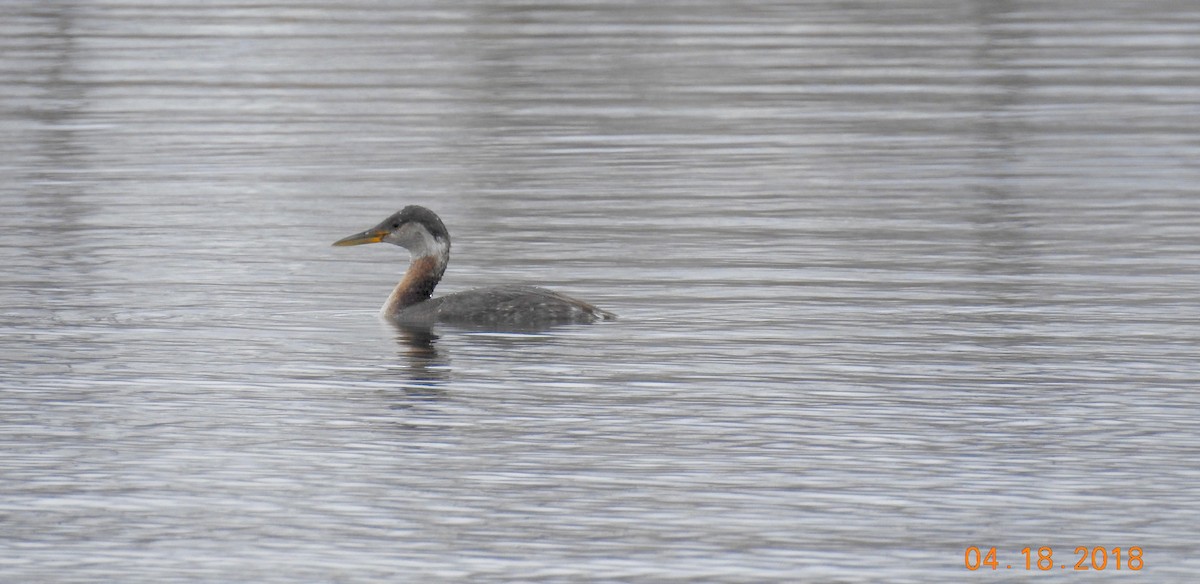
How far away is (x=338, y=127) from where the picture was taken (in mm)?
27078

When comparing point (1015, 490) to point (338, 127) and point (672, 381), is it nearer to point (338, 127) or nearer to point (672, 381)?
point (672, 381)

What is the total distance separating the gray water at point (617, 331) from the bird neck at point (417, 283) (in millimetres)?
221

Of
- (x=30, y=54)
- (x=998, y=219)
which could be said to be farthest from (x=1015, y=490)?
(x=30, y=54)

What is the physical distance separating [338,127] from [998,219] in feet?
32.6

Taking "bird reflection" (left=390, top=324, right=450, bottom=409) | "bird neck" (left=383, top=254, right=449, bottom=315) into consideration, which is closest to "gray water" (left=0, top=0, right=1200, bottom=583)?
"bird reflection" (left=390, top=324, right=450, bottom=409)

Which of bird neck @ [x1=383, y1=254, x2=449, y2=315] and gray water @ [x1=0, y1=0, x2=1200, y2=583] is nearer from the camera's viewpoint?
gray water @ [x1=0, y1=0, x2=1200, y2=583]
